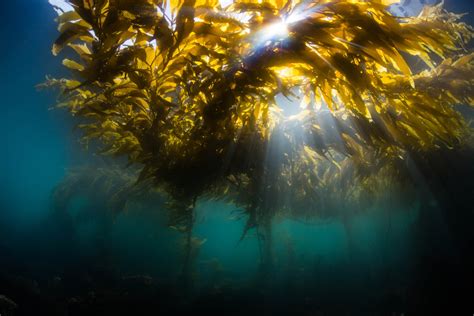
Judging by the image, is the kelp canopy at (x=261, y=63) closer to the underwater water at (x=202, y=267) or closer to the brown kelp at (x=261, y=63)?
the brown kelp at (x=261, y=63)

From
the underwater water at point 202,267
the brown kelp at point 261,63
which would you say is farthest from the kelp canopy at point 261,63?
the underwater water at point 202,267

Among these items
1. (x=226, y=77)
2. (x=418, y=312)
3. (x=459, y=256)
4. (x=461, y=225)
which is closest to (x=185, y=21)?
(x=226, y=77)

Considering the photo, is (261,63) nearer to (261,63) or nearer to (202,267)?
(261,63)

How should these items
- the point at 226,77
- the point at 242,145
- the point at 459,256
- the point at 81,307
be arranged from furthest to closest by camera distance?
1. the point at 459,256
2. the point at 81,307
3. the point at 242,145
4. the point at 226,77

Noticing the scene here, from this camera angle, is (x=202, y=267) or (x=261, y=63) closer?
(x=261, y=63)

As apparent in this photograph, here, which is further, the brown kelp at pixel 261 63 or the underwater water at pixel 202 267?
the underwater water at pixel 202 267

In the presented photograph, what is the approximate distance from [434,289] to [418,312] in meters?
0.79

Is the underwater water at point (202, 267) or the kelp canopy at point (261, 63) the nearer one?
the kelp canopy at point (261, 63)

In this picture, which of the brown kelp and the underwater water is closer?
the brown kelp

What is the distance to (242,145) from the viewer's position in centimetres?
334

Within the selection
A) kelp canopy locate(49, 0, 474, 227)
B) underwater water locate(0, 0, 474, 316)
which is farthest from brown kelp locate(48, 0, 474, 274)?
underwater water locate(0, 0, 474, 316)

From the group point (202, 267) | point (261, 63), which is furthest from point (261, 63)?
point (202, 267)

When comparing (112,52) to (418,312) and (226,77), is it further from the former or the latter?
(418,312)

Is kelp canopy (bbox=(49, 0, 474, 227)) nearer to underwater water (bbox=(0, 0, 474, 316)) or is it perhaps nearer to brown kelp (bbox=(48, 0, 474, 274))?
brown kelp (bbox=(48, 0, 474, 274))
